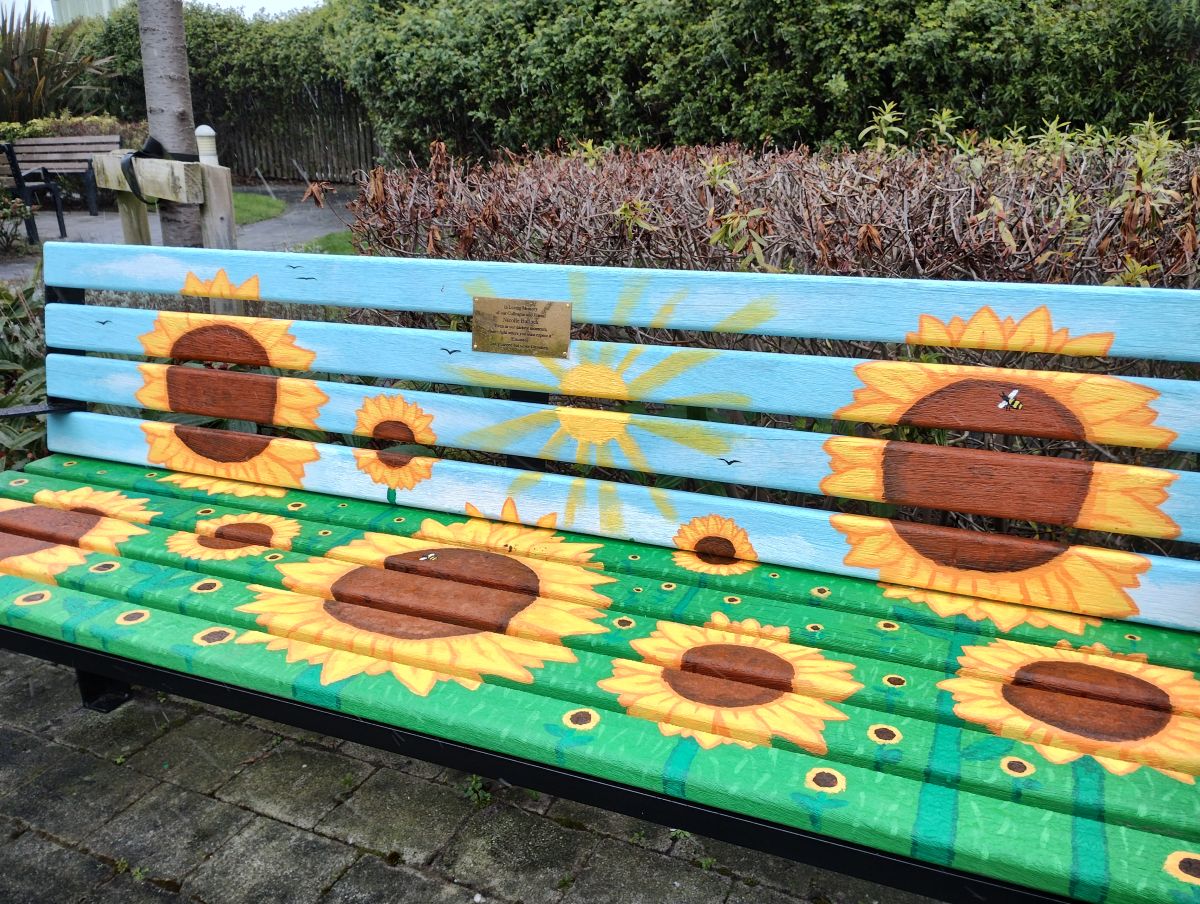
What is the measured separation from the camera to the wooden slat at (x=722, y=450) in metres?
1.93

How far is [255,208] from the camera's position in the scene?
14.4 m

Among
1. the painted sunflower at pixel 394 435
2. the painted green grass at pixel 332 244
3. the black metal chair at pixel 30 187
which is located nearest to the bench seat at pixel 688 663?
the painted sunflower at pixel 394 435

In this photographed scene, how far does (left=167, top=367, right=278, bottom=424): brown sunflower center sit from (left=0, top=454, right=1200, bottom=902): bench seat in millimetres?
314

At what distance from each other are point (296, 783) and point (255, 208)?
13.5 metres

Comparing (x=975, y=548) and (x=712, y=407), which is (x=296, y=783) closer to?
(x=712, y=407)

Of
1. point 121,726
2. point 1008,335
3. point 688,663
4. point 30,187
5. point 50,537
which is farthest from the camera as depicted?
point 30,187

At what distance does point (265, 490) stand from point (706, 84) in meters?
5.84

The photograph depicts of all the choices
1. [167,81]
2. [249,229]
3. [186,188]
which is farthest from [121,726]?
[249,229]

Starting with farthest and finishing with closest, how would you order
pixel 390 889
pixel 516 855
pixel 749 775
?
pixel 516 855, pixel 390 889, pixel 749 775

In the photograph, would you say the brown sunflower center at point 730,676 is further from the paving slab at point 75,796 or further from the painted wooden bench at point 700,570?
the paving slab at point 75,796

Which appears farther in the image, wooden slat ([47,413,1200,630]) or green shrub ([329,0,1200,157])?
green shrub ([329,0,1200,157])

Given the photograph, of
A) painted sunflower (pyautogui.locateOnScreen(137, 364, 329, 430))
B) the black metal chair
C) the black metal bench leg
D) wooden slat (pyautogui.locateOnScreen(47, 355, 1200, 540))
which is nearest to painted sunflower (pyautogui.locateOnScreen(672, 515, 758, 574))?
wooden slat (pyautogui.locateOnScreen(47, 355, 1200, 540))

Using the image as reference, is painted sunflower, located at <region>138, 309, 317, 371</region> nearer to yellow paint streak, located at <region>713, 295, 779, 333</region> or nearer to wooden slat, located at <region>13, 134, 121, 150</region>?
Answer: yellow paint streak, located at <region>713, 295, 779, 333</region>

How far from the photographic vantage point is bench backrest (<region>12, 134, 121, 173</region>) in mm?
11375
